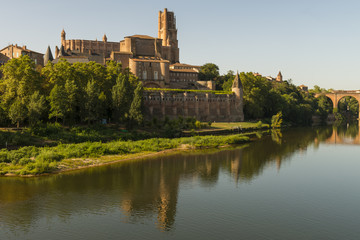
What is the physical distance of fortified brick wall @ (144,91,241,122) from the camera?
56.1m

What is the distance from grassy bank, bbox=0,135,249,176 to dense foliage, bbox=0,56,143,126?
5.44 meters

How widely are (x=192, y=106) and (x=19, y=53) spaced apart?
33.7 metres

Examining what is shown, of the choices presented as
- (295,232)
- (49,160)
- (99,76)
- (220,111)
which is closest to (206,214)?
(295,232)

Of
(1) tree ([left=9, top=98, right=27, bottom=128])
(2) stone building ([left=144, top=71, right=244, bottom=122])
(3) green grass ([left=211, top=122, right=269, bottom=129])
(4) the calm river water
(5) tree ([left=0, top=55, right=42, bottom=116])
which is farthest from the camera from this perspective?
(2) stone building ([left=144, top=71, right=244, bottom=122])

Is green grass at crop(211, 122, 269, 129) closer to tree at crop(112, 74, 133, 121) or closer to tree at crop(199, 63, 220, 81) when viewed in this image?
tree at crop(112, 74, 133, 121)

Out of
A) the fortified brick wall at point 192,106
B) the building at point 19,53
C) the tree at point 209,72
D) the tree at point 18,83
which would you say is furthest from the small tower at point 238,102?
the building at point 19,53

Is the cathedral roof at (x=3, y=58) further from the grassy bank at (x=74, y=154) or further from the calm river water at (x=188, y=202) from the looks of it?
the calm river water at (x=188, y=202)

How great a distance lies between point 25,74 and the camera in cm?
3750

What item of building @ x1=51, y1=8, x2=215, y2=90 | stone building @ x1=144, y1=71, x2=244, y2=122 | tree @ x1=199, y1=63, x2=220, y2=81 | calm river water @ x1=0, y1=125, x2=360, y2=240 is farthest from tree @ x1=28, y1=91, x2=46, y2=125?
tree @ x1=199, y1=63, x2=220, y2=81

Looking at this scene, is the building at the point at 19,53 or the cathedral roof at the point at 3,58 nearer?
the building at the point at 19,53

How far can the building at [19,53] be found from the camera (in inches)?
2596

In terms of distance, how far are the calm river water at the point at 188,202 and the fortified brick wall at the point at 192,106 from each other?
82.6 ft

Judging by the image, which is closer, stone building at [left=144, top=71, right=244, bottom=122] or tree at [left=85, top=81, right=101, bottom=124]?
tree at [left=85, top=81, right=101, bottom=124]

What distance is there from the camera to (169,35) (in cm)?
8988
